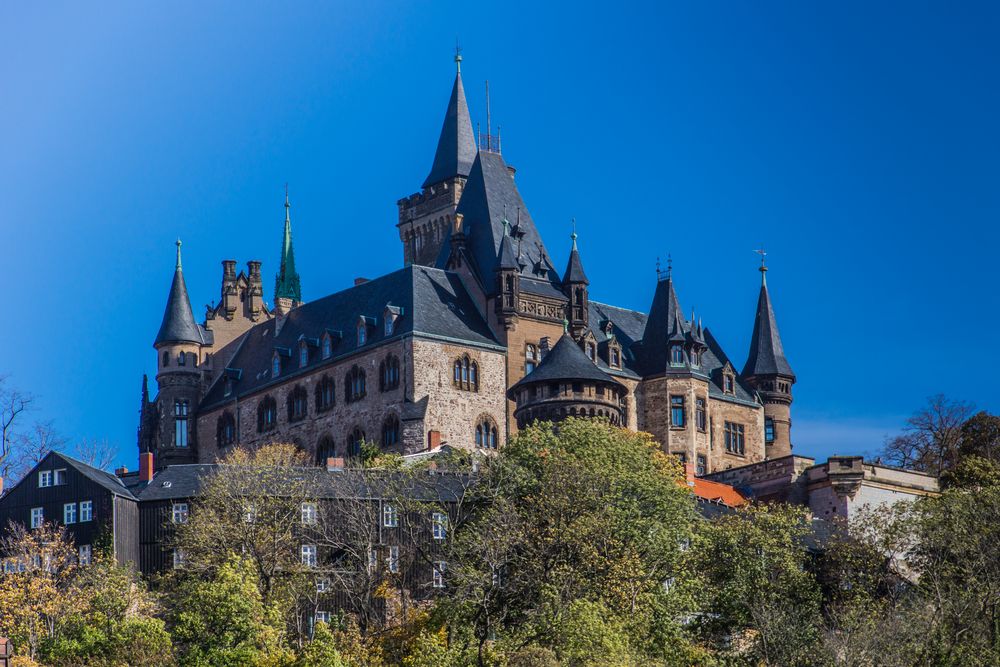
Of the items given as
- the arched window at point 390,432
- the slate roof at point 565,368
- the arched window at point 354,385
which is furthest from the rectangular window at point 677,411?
the arched window at point 354,385

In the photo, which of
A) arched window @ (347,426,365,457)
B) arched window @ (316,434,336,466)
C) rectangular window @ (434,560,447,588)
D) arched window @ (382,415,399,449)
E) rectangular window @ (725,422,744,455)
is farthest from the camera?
rectangular window @ (725,422,744,455)

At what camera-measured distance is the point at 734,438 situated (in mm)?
119562

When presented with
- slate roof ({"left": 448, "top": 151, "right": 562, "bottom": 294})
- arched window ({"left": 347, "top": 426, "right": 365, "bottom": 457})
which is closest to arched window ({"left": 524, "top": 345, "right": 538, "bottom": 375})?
slate roof ({"left": 448, "top": 151, "right": 562, "bottom": 294})

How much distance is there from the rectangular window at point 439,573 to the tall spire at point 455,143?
56.2 meters

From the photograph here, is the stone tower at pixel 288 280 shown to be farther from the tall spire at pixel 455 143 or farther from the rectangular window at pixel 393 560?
the rectangular window at pixel 393 560

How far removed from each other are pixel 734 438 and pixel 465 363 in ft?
61.8

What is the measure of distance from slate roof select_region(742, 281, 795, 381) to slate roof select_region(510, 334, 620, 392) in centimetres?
2134

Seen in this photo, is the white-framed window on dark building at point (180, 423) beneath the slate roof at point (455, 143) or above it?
beneath

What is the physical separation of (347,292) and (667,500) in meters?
41.2

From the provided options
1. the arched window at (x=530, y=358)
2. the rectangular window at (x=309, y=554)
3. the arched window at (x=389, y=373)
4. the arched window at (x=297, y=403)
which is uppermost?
the arched window at (x=530, y=358)

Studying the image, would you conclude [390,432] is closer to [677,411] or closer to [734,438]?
[677,411]

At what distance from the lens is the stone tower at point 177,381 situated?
122 metres

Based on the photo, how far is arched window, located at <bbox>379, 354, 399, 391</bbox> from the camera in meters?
108

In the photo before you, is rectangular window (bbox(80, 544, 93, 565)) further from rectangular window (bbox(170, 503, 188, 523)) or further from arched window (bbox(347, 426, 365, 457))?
arched window (bbox(347, 426, 365, 457))
